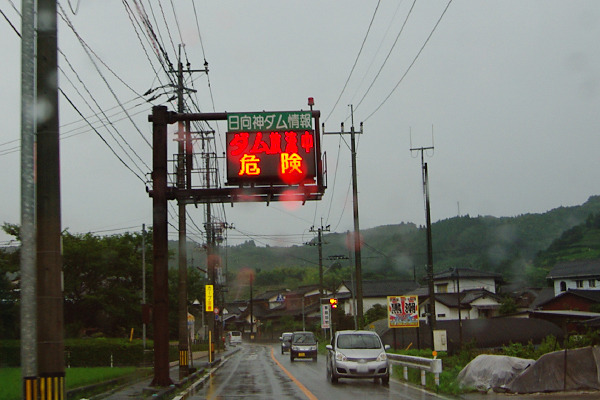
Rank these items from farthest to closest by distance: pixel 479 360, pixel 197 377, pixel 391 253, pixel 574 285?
1. pixel 391 253
2. pixel 574 285
3. pixel 197 377
4. pixel 479 360

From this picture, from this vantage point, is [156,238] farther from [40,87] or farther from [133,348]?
[133,348]

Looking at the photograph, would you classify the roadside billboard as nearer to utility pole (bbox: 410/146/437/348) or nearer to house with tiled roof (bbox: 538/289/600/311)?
utility pole (bbox: 410/146/437/348)

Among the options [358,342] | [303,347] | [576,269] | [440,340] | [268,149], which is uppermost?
[268,149]

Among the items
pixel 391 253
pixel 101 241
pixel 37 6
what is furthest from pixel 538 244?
pixel 37 6

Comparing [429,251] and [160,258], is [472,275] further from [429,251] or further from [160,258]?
[160,258]

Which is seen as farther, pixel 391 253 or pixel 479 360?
pixel 391 253

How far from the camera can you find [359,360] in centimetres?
1898

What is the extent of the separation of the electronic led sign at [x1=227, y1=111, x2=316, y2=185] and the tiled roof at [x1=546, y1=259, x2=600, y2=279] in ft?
189

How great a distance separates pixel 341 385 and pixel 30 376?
11756 mm

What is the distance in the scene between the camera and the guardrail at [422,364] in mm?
16328

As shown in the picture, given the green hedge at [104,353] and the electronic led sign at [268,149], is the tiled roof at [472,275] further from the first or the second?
the electronic led sign at [268,149]

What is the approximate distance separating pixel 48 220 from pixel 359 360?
469 inches

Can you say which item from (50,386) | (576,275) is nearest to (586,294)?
(576,275)

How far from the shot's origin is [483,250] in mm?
93438
